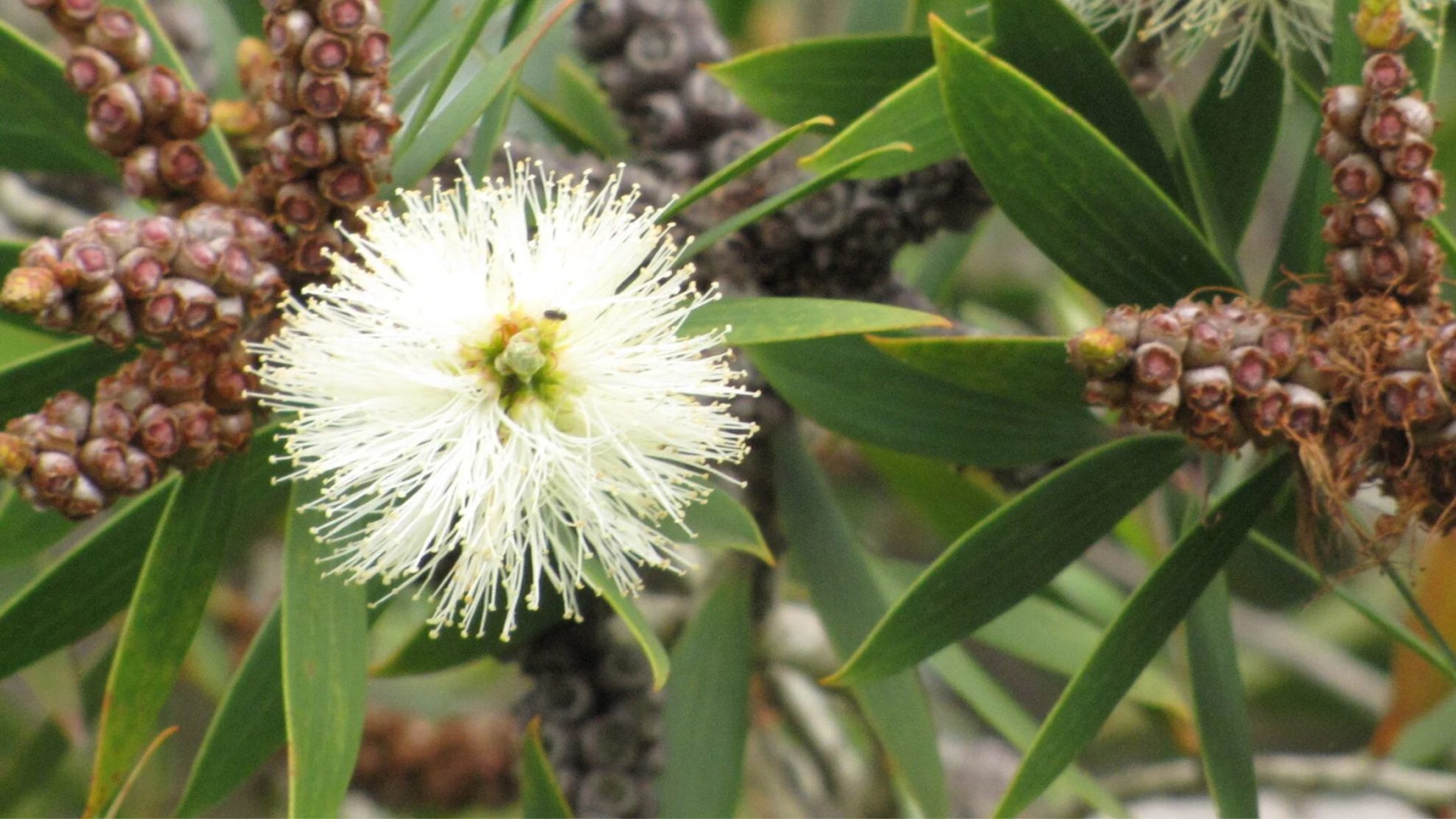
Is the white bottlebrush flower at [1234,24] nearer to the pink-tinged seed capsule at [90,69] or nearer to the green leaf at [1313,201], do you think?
the green leaf at [1313,201]

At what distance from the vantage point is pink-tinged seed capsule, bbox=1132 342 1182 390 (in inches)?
22.3


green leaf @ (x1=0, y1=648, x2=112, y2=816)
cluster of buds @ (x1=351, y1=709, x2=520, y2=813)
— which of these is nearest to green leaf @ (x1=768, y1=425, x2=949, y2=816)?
green leaf @ (x1=0, y1=648, x2=112, y2=816)

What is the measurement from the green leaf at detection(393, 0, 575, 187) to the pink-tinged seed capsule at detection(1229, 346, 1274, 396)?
38 centimetres

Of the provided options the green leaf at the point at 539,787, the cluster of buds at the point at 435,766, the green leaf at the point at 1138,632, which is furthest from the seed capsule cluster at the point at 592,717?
the cluster of buds at the point at 435,766

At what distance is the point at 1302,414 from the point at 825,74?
1.15 feet

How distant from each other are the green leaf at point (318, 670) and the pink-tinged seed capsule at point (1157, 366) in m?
0.40

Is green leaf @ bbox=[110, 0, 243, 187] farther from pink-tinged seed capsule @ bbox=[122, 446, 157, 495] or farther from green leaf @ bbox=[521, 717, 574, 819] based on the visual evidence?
green leaf @ bbox=[521, 717, 574, 819]

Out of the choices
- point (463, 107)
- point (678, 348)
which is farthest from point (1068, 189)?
point (463, 107)

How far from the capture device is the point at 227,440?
63cm

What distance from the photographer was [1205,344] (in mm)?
578

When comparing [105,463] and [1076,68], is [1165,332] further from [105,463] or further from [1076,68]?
[105,463]

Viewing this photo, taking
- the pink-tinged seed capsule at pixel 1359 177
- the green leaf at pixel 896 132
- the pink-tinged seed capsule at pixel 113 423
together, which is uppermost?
the green leaf at pixel 896 132

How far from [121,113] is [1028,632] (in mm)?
836

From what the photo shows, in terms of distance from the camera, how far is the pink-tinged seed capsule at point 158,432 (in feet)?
1.96
